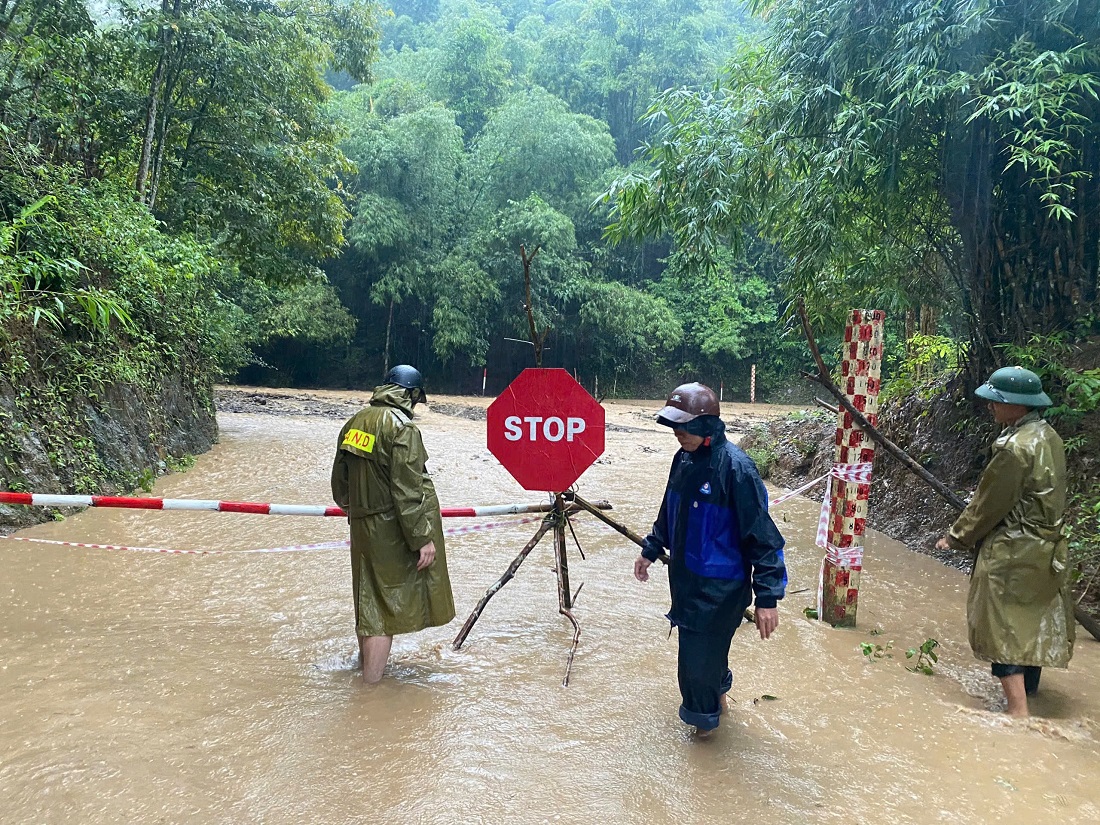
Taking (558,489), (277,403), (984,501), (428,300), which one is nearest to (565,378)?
(558,489)

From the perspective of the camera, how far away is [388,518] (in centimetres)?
384

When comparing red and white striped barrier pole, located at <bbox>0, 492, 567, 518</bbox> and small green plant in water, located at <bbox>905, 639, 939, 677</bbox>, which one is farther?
red and white striped barrier pole, located at <bbox>0, 492, 567, 518</bbox>

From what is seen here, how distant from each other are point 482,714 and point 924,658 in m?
2.72

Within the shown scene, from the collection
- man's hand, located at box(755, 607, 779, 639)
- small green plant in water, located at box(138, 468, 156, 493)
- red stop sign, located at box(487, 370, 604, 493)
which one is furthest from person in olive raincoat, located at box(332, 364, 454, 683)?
small green plant in water, located at box(138, 468, 156, 493)

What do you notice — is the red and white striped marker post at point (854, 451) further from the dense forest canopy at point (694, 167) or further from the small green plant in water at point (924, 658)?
the dense forest canopy at point (694, 167)

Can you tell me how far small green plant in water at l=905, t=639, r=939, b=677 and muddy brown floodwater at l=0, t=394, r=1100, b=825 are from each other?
79 millimetres

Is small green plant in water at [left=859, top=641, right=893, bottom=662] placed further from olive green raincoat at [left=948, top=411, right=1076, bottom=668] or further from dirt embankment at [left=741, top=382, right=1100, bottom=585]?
dirt embankment at [left=741, top=382, right=1100, bottom=585]

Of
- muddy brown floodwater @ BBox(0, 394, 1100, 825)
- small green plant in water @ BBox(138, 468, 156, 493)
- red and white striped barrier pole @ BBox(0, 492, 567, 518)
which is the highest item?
red and white striped barrier pole @ BBox(0, 492, 567, 518)

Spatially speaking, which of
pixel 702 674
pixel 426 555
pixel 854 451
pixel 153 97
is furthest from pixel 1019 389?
pixel 153 97

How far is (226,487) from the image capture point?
909 cm

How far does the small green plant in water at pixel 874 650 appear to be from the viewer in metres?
4.43

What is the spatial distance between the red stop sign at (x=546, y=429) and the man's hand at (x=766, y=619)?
1548mm

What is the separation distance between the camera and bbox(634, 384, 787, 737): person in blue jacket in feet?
9.93

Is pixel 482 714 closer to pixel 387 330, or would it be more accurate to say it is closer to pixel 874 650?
pixel 874 650
